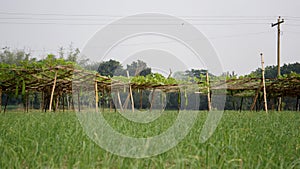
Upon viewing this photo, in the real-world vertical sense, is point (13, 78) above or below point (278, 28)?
below

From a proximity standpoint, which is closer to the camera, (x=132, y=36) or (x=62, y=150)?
(x=62, y=150)

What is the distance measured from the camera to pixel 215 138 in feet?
10.5

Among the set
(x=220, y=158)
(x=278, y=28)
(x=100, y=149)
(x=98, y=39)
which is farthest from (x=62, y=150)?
(x=278, y=28)

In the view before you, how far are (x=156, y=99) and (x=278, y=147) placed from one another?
22152mm

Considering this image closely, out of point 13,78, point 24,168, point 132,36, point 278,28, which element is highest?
point 278,28

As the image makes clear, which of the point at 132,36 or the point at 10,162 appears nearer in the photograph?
the point at 10,162

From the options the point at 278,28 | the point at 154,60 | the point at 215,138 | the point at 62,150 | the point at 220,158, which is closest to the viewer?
the point at 220,158

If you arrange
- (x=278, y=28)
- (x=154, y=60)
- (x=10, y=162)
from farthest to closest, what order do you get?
(x=278, y=28) → (x=154, y=60) → (x=10, y=162)

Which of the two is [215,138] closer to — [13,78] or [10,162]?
[10,162]

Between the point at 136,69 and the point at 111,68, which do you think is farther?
the point at 111,68

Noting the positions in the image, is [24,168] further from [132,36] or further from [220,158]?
[132,36]

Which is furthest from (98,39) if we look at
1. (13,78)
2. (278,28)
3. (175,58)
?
(278,28)

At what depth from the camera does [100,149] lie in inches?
99.4

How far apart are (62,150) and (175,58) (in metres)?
5.19
